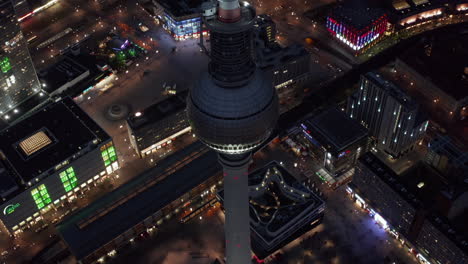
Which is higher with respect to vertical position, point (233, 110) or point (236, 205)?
point (233, 110)

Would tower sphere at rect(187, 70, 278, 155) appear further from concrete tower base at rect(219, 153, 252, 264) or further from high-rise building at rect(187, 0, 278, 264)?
concrete tower base at rect(219, 153, 252, 264)

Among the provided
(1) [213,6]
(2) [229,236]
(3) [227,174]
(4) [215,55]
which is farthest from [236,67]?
(2) [229,236]

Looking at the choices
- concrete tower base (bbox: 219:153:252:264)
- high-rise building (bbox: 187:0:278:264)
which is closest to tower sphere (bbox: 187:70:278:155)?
high-rise building (bbox: 187:0:278:264)

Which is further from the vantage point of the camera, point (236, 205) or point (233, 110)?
point (236, 205)

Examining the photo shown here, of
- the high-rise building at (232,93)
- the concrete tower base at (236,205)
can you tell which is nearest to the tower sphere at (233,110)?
the high-rise building at (232,93)

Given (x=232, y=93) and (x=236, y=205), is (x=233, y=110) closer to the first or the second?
(x=232, y=93)

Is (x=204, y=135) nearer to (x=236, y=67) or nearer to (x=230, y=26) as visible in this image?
(x=236, y=67)

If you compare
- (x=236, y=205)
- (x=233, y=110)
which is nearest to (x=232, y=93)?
(x=233, y=110)
